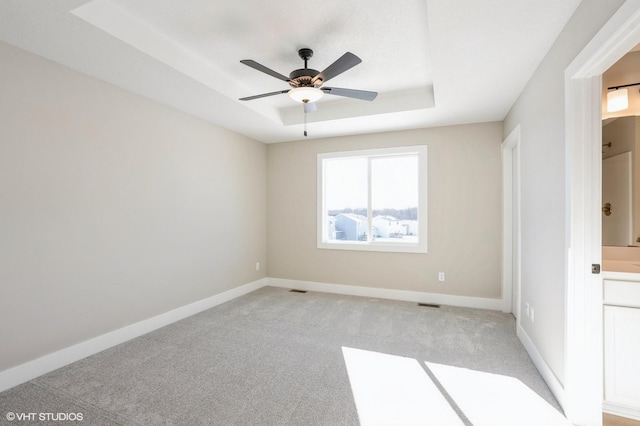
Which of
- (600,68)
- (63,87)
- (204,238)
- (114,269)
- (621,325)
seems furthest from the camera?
(204,238)

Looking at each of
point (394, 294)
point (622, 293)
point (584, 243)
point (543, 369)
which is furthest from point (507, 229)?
point (584, 243)

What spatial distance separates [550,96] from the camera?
2.12 m

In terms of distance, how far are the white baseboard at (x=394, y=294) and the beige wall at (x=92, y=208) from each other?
1.30 metres

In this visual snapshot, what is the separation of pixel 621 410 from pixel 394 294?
2620 millimetres

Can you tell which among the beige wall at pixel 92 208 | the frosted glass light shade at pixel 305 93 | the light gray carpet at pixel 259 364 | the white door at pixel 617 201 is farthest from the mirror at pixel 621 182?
the beige wall at pixel 92 208

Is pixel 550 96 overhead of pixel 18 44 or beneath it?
beneath

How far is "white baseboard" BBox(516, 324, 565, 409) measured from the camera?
1937mm

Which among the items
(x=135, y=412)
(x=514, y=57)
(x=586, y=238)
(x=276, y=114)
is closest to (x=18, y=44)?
(x=276, y=114)

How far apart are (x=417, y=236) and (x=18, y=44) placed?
450 cm

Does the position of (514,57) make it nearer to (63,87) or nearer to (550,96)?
(550,96)

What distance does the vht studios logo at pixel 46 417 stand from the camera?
70.6 inches

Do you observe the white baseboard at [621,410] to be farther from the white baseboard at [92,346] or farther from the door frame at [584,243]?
the white baseboard at [92,346]

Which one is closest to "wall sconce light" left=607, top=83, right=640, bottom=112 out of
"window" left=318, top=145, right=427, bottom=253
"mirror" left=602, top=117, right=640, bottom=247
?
"mirror" left=602, top=117, right=640, bottom=247

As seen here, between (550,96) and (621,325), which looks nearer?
(621,325)
